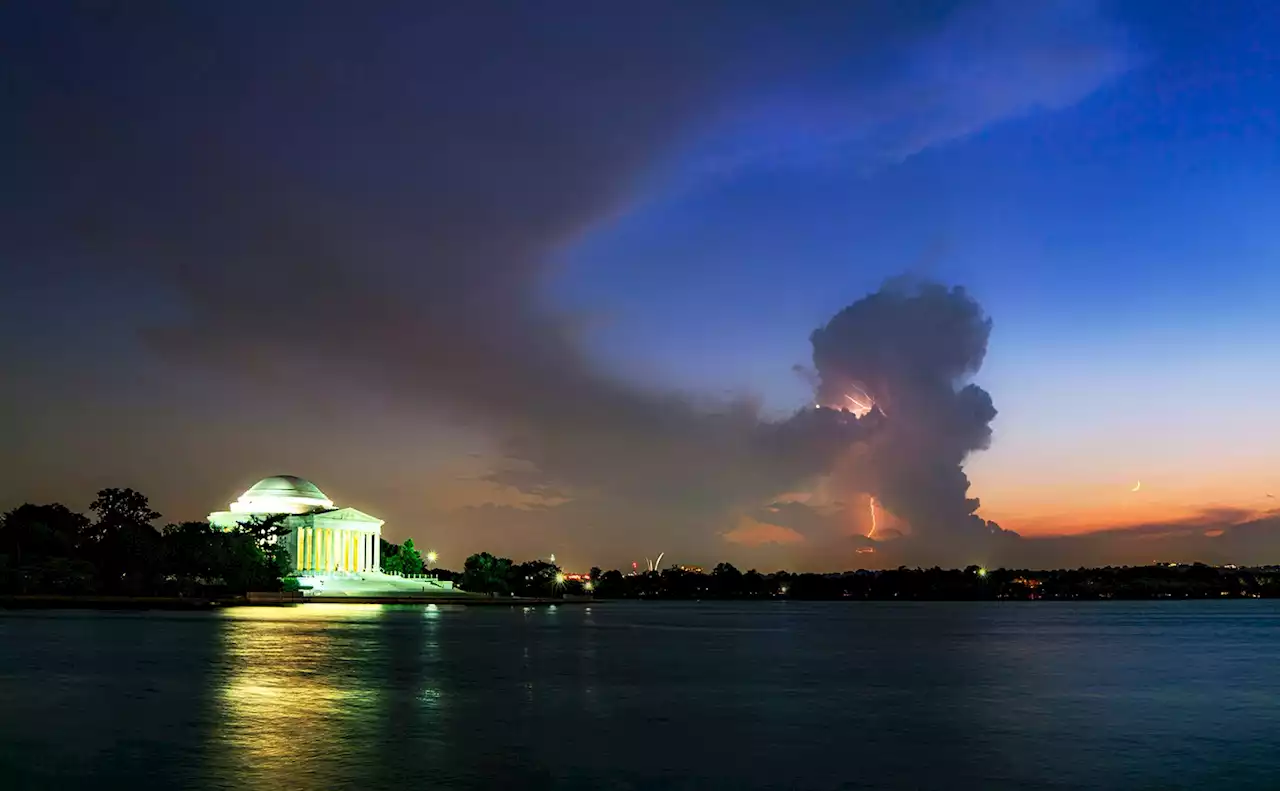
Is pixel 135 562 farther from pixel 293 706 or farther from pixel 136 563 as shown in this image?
pixel 293 706

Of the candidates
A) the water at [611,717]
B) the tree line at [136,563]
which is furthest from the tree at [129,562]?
the water at [611,717]

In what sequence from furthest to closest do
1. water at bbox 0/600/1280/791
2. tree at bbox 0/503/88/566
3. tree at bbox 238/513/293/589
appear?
tree at bbox 238/513/293/589 → tree at bbox 0/503/88/566 → water at bbox 0/600/1280/791

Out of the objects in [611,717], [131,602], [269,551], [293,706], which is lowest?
[611,717]

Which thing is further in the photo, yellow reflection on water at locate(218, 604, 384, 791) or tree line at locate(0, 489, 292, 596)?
tree line at locate(0, 489, 292, 596)

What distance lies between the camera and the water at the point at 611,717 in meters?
28.6

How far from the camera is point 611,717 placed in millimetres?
39594

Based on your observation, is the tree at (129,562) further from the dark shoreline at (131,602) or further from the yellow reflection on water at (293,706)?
the yellow reflection on water at (293,706)

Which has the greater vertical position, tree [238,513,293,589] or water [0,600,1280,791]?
tree [238,513,293,589]

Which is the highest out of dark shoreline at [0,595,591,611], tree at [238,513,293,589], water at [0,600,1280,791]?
tree at [238,513,293,589]

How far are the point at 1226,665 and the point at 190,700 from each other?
61.9 meters

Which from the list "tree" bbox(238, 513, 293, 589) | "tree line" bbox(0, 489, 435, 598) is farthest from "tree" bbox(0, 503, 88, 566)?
"tree" bbox(238, 513, 293, 589)

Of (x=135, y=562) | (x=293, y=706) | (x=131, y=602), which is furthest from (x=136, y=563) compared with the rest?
(x=293, y=706)

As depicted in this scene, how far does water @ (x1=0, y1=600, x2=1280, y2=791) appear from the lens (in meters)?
28.6

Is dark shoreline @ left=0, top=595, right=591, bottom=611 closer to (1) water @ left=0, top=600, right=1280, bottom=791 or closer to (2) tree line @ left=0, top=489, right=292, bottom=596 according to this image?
(2) tree line @ left=0, top=489, right=292, bottom=596
